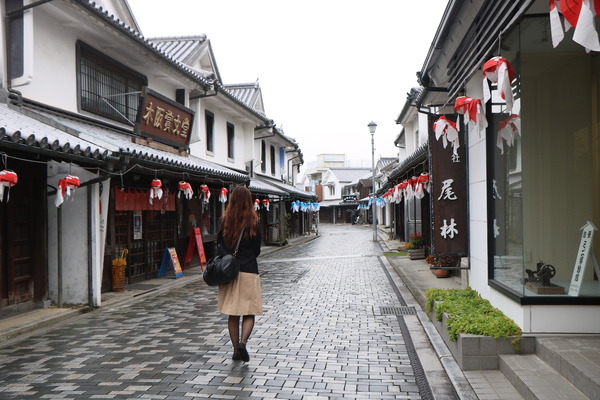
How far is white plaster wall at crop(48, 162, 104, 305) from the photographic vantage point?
33.4 feet

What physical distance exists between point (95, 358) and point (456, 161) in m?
6.59

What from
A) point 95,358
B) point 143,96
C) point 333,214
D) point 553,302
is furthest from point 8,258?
point 333,214

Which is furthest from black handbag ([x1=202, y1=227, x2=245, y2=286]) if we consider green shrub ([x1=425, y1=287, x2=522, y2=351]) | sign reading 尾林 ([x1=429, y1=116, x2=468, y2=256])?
sign reading 尾林 ([x1=429, y1=116, x2=468, y2=256])

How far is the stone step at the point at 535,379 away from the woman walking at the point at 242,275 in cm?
→ 305

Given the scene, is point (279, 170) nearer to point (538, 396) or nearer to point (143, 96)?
point (143, 96)

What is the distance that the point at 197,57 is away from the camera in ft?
69.3

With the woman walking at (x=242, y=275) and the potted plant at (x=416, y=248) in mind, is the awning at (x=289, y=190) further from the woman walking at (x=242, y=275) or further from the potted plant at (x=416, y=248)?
the woman walking at (x=242, y=275)

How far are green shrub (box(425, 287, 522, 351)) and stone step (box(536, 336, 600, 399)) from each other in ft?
1.19

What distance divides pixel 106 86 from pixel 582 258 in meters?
11.7

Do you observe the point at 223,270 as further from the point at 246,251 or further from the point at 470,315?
the point at 470,315

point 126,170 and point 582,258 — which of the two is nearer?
point 582,258

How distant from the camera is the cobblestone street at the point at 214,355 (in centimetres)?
554

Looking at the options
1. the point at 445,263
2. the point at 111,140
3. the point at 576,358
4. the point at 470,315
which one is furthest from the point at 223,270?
the point at 445,263

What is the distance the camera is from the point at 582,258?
6.17 metres
